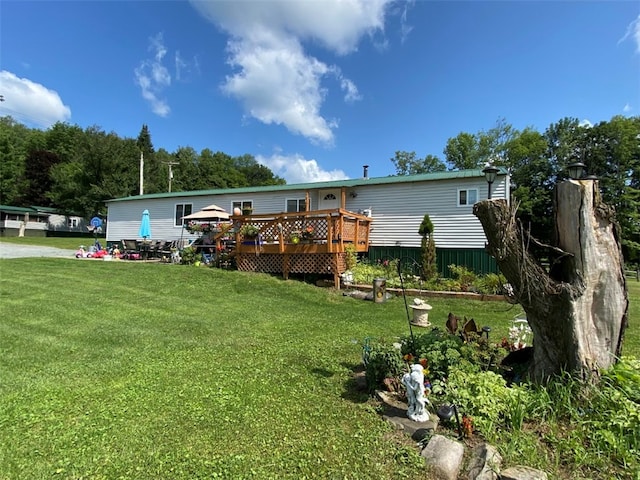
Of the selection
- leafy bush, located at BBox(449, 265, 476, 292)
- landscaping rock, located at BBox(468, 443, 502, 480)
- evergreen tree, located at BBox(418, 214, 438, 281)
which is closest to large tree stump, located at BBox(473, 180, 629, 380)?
landscaping rock, located at BBox(468, 443, 502, 480)

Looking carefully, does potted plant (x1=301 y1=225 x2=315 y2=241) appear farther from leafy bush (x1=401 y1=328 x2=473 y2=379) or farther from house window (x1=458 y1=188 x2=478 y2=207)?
leafy bush (x1=401 y1=328 x2=473 y2=379)

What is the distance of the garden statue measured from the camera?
2.40 m

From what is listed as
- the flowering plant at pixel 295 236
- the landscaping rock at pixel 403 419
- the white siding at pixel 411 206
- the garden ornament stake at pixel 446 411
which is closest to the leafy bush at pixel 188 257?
the white siding at pixel 411 206

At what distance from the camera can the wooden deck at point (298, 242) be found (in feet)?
31.1

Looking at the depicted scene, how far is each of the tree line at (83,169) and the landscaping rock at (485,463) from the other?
28.1 meters

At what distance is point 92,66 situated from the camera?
43.9 ft

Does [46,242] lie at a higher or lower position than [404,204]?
lower

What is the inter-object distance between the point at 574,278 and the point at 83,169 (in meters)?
38.7

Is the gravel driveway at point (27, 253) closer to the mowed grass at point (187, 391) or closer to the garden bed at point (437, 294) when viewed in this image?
the mowed grass at point (187, 391)

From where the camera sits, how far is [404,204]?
40.2 feet

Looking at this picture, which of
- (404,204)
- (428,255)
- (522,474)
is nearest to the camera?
(522,474)

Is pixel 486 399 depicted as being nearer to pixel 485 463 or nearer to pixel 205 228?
pixel 485 463

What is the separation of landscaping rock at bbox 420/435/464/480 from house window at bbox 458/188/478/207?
10287mm

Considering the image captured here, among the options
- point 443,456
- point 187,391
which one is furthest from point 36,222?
point 443,456
